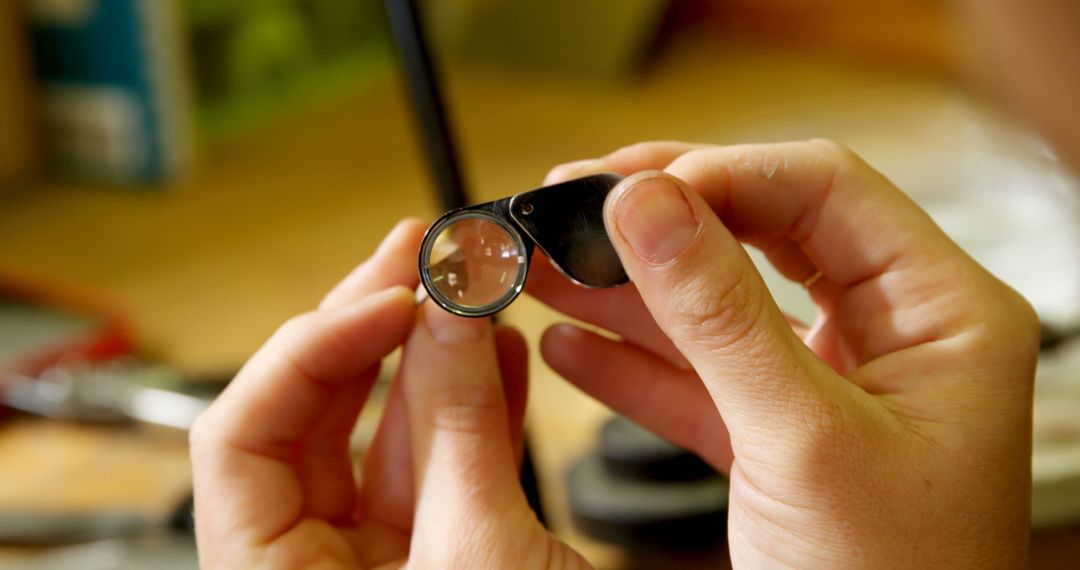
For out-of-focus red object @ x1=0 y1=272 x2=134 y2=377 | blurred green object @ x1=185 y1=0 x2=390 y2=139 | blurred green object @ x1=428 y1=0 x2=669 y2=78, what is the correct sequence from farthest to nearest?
blurred green object @ x1=428 y1=0 x2=669 y2=78, blurred green object @ x1=185 y1=0 x2=390 y2=139, out-of-focus red object @ x1=0 y1=272 x2=134 y2=377

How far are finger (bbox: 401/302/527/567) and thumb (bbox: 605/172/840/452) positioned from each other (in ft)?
0.38

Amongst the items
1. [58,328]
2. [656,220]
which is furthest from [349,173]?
[656,220]

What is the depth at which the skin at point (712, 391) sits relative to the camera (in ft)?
1.51

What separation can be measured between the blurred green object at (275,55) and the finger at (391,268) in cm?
86

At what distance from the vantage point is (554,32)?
1.68 meters

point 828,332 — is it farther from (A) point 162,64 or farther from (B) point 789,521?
(A) point 162,64

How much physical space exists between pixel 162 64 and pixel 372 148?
262mm

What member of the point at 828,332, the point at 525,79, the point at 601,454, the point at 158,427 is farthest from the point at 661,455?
the point at 525,79

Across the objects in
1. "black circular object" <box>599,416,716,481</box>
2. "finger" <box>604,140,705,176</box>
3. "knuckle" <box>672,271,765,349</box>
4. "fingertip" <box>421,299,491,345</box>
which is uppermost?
"finger" <box>604,140,705,176</box>

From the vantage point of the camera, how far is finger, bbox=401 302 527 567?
530 millimetres

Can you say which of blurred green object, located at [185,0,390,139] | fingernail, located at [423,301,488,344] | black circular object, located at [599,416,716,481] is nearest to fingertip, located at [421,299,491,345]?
fingernail, located at [423,301,488,344]

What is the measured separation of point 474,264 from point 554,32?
1.19 metres

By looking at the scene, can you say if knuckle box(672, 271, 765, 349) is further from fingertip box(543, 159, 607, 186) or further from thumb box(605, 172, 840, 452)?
fingertip box(543, 159, 607, 186)

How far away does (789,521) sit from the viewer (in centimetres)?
47
